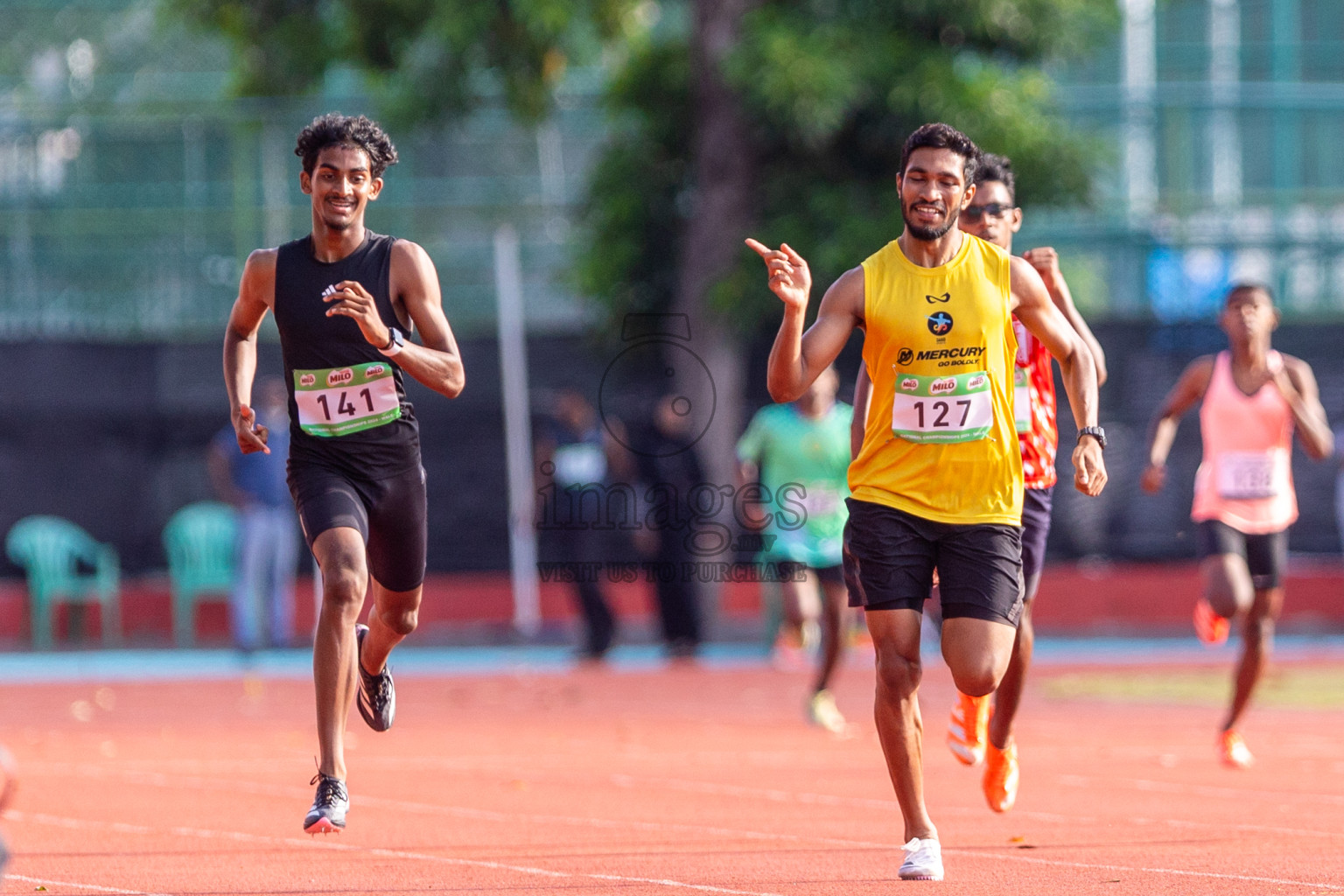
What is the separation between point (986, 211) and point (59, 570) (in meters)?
14.2

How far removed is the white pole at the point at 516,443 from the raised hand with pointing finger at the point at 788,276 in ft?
41.0

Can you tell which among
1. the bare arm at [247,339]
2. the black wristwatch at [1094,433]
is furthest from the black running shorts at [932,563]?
the bare arm at [247,339]

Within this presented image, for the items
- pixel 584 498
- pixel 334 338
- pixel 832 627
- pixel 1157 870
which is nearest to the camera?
pixel 1157 870

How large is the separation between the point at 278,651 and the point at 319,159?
40.0ft

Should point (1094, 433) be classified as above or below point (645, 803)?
above

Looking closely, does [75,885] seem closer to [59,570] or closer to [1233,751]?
[1233,751]

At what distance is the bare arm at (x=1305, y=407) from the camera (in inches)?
388

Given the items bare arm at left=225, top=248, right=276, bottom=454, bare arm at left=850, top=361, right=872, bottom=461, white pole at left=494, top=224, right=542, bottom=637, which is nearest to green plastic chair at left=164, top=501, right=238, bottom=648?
white pole at left=494, top=224, right=542, bottom=637

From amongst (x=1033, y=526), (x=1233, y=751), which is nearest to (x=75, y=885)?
(x=1033, y=526)

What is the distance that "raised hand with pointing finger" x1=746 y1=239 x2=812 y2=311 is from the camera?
6.05 meters

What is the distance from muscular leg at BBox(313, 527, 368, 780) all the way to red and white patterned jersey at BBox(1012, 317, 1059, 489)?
8.23ft

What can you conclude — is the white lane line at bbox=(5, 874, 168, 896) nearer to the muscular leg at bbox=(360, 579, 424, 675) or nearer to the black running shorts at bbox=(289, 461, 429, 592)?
the black running shorts at bbox=(289, 461, 429, 592)

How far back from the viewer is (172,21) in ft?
64.4

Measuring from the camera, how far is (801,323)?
19.9 feet
